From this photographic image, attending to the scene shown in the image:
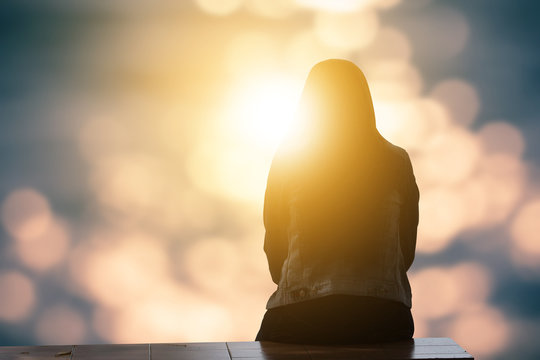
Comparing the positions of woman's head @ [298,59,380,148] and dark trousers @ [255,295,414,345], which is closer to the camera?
dark trousers @ [255,295,414,345]

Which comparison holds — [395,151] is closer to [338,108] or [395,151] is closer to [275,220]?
[338,108]

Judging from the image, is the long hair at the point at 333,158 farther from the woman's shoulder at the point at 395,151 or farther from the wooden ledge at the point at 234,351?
the wooden ledge at the point at 234,351

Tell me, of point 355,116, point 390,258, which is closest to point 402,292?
point 390,258

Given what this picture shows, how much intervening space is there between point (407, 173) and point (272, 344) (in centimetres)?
109

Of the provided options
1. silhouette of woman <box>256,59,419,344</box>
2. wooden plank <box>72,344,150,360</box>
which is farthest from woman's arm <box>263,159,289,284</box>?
wooden plank <box>72,344,150,360</box>

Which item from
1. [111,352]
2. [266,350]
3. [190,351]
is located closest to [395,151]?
[266,350]

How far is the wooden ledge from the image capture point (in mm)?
4031

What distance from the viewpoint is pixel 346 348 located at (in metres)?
4.23

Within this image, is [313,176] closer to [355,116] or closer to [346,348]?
[355,116]

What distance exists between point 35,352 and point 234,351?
91 centimetres

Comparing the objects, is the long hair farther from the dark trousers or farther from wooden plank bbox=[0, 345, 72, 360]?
wooden plank bbox=[0, 345, 72, 360]

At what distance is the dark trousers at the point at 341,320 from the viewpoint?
4273 millimetres

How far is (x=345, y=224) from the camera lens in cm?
432

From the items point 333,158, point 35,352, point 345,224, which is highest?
point 333,158
